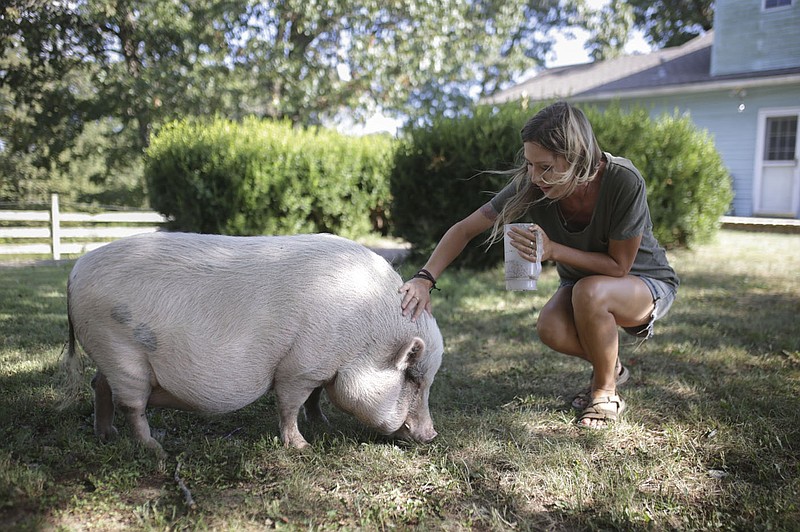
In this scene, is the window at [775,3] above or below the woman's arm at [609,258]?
above

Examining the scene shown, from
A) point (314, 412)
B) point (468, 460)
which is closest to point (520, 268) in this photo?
point (468, 460)

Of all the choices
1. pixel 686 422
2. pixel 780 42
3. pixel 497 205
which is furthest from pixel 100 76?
pixel 780 42

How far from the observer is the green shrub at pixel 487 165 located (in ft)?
24.8

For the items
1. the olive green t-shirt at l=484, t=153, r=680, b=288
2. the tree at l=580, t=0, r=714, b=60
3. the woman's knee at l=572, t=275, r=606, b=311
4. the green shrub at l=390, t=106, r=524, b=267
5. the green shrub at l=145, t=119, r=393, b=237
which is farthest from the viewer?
the tree at l=580, t=0, r=714, b=60

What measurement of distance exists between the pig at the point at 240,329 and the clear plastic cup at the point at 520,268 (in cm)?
45

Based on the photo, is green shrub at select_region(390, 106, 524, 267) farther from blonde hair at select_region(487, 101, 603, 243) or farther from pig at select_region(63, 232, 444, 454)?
pig at select_region(63, 232, 444, 454)

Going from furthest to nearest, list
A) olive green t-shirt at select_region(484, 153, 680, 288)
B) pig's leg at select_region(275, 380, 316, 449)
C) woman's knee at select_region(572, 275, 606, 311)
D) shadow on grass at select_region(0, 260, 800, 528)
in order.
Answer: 1. woman's knee at select_region(572, 275, 606, 311)
2. olive green t-shirt at select_region(484, 153, 680, 288)
3. pig's leg at select_region(275, 380, 316, 449)
4. shadow on grass at select_region(0, 260, 800, 528)

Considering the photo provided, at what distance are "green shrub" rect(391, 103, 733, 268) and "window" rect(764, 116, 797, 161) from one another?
6423 mm

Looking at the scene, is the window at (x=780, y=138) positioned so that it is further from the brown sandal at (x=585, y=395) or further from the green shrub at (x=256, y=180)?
the brown sandal at (x=585, y=395)

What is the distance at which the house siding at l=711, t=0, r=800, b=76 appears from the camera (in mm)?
13859

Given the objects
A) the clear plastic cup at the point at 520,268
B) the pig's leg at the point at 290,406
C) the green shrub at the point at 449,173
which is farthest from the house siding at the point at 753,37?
the pig's leg at the point at 290,406

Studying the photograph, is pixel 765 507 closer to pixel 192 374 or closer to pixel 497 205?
pixel 497 205

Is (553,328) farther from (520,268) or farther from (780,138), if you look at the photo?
(780,138)

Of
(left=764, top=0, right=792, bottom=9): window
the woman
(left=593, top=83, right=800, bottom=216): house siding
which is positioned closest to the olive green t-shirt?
the woman
